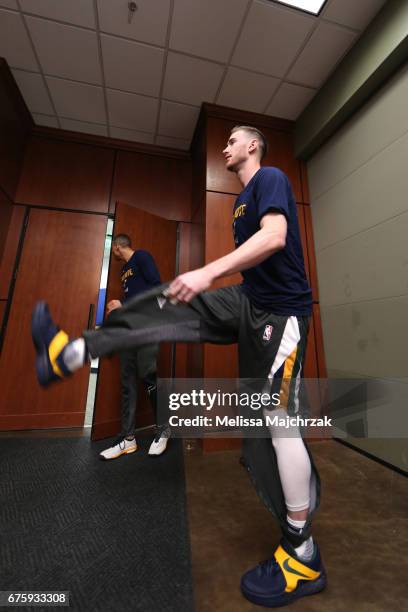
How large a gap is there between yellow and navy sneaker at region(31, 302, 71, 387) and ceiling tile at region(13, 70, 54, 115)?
285cm

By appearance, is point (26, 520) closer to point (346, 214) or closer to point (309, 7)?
point (346, 214)

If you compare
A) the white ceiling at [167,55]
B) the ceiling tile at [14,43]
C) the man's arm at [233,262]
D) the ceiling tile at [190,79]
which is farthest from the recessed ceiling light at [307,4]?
the man's arm at [233,262]

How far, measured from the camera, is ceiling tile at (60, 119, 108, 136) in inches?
110

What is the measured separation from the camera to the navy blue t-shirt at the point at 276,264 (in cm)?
89

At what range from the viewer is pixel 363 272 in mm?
1933

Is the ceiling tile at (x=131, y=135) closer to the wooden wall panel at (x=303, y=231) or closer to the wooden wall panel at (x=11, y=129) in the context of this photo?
the wooden wall panel at (x=11, y=129)

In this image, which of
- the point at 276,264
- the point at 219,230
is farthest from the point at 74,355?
the point at 219,230

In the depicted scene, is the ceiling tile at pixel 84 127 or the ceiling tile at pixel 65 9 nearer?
the ceiling tile at pixel 65 9

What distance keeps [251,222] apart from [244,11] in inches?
79.1

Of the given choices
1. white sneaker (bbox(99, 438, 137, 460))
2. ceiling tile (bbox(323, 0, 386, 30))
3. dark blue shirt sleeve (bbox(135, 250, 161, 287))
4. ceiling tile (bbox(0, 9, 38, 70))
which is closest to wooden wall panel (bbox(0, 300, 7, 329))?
dark blue shirt sleeve (bbox(135, 250, 161, 287))

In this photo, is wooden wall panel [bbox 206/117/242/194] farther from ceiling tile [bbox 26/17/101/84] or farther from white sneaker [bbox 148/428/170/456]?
white sneaker [bbox 148/428/170/456]

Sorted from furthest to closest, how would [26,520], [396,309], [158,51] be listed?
[158,51] < [396,309] < [26,520]

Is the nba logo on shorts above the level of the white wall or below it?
below

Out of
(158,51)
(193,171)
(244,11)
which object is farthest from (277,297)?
(193,171)
